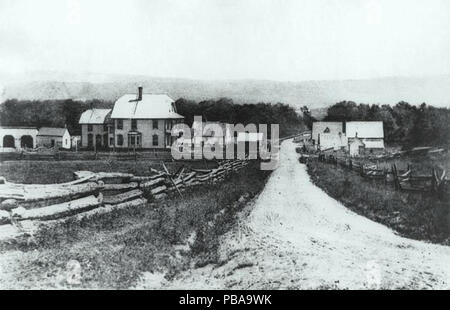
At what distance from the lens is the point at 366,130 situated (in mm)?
16219

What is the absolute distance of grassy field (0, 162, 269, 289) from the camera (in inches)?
238

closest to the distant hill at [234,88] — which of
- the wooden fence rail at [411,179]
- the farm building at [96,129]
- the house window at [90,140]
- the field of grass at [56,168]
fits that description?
the farm building at [96,129]

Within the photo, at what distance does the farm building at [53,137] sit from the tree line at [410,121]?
753cm

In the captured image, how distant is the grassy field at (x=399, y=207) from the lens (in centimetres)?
890

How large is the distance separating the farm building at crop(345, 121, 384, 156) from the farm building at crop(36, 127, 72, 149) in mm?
8975

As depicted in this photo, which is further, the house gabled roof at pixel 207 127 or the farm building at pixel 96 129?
the house gabled roof at pixel 207 127

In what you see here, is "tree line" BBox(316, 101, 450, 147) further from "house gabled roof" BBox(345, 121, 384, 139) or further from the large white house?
the large white house

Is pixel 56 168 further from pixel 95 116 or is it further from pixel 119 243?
pixel 119 243

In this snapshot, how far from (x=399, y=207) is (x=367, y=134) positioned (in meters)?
6.40

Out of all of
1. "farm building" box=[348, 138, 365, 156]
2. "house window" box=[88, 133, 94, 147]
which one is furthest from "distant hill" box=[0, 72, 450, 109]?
"farm building" box=[348, 138, 365, 156]

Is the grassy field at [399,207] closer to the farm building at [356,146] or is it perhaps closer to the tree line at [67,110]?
the farm building at [356,146]

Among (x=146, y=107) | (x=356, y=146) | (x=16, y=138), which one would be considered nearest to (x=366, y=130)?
(x=356, y=146)

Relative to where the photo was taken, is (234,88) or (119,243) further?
(234,88)
